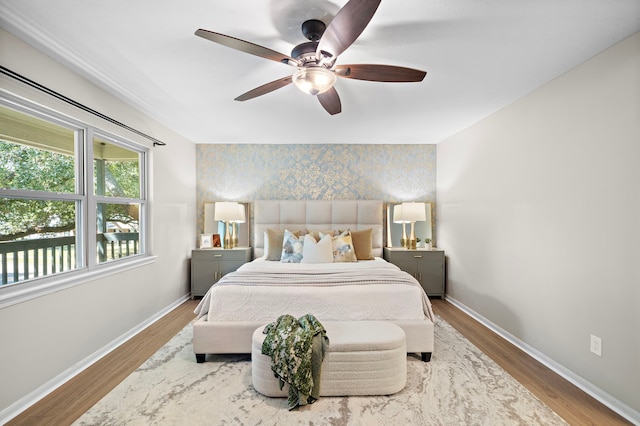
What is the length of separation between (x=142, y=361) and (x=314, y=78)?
2673mm

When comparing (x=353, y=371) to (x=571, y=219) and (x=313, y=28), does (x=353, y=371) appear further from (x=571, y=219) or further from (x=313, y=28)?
(x=313, y=28)

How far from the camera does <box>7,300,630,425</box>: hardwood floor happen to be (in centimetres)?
196

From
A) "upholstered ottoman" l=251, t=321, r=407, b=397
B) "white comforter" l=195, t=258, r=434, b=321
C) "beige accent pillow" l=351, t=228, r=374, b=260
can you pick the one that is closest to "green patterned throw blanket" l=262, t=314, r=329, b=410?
"upholstered ottoman" l=251, t=321, r=407, b=397

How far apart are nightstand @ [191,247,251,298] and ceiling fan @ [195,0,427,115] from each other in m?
2.85

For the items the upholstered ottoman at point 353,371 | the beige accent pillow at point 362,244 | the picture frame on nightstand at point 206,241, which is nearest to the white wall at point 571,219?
the beige accent pillow at point 362,244

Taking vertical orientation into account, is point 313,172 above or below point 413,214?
above

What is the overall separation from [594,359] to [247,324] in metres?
2.59

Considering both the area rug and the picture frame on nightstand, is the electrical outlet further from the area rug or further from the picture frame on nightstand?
the picture frame on nightstand

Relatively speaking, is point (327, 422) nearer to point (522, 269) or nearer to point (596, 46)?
point (522, 269)

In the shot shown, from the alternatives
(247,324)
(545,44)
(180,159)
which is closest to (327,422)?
(247,324)

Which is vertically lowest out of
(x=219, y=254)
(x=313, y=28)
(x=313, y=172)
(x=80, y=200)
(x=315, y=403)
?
(x=315, y=403)

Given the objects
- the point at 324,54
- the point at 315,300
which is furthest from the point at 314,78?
the point at 315,300

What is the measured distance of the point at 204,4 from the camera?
1.70m

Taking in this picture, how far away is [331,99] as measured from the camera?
96.4 inches
